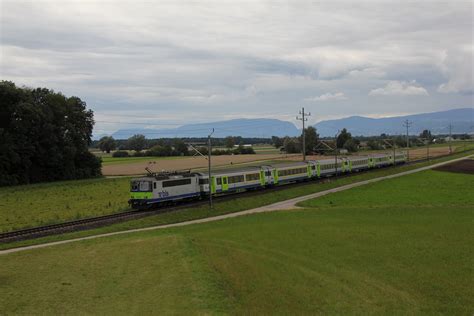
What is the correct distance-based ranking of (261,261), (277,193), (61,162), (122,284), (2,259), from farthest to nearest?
(61,162)
(277,193)
(2,259)
(261,261)
(122,284)

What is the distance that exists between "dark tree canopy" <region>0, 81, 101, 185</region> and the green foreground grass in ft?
172

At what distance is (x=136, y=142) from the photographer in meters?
168

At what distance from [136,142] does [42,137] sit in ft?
278

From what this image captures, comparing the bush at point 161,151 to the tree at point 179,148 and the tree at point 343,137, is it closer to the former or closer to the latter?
the tree at point 179,148

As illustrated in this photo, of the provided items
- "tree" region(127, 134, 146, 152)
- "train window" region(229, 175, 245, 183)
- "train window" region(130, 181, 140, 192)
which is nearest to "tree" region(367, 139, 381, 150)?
"tree" region(127, 134, 146, 152)

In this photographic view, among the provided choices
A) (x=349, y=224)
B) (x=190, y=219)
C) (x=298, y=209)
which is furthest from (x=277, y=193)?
(x=349, y=224)

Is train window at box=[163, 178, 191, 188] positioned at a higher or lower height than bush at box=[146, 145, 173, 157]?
lower

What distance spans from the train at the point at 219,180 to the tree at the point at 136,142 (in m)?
93.3

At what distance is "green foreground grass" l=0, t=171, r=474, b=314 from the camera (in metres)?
19.7

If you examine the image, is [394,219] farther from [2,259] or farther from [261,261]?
[2,259]

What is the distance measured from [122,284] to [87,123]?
77727 millimetres

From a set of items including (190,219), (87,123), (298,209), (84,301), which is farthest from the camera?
(87,123)

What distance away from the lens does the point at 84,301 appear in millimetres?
19875

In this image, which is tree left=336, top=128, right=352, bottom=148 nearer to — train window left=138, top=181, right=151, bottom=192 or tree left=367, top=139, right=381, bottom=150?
tree left=367, top=139, right=381, bottom=150
